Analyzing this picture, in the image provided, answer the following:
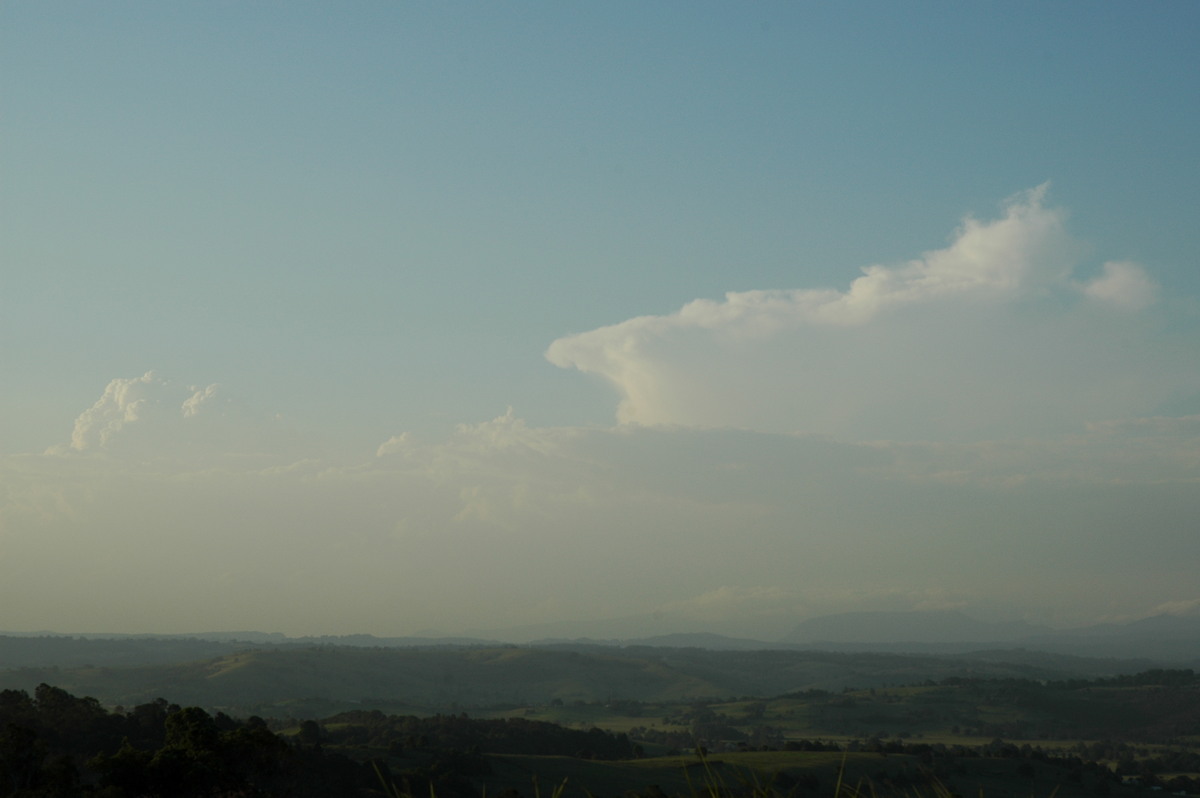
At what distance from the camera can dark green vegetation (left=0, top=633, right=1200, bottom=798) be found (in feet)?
107

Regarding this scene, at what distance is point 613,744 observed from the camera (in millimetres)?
103750

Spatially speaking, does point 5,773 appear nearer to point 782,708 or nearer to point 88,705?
point 88,705

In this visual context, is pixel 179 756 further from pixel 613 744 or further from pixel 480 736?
pixel 613 744

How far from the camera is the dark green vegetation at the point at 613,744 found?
107ft

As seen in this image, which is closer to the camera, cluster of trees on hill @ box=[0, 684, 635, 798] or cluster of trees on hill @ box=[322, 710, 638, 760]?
cluster of trees on hill @ box=[0, 684, 635, 798]

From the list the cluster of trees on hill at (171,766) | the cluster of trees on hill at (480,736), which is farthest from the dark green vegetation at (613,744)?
the cluster of trees on hill at (480,736)

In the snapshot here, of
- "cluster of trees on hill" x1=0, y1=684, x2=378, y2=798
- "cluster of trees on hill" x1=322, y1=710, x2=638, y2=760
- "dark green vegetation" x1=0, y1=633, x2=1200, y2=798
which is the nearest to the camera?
"cluster of trees on hill" x1=0, y1=684, x2=378, y2=798

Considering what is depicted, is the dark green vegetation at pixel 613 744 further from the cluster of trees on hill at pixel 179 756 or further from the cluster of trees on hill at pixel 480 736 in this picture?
the cluster of trees on hill at pixel 480 736

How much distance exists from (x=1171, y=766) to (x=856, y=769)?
55.4m

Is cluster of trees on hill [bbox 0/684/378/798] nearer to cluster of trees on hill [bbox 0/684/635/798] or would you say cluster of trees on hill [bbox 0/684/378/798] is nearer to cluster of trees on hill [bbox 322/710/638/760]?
cluster of trees on hill [bbox 0/684/635/798]

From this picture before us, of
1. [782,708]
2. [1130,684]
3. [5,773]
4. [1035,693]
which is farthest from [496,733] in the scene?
[1130,684]

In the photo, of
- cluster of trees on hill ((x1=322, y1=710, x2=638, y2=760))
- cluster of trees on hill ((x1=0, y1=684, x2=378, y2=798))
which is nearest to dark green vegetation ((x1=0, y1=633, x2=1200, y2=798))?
cluster of trees on hill ((x1=0, y1=684, x2=378, y2=798))

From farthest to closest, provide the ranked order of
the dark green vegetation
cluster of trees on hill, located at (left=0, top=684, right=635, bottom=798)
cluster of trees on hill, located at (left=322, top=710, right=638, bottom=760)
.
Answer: cluster of trees on hill, located at (left=322, top=710, right=638, bottom=760) < the dark green vegetation < cluster of trees on hill, located at (left=0, top=684, right=635, bottom=798)

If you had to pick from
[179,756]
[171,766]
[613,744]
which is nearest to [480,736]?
[613,744]
